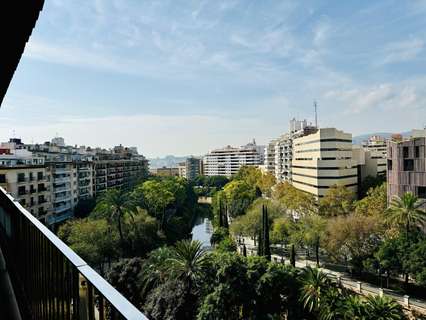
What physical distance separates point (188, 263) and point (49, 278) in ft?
45.3

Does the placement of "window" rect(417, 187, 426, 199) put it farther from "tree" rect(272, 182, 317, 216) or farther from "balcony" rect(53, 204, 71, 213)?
"balcony" rect(53, 204, 71, 213)

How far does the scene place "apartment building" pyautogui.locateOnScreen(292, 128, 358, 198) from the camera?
39.2 m

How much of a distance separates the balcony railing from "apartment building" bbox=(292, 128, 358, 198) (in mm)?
38190

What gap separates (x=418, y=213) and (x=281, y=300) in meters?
12.8

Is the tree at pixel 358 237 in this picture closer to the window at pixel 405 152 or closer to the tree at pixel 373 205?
the tree at pixel 373 205

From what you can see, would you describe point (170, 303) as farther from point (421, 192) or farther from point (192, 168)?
point (192, 168)

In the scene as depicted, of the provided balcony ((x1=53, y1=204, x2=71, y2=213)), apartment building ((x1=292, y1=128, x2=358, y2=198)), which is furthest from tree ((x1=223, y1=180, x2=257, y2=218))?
balcony ((x1=53, y1=204, x2=71, y2=213))

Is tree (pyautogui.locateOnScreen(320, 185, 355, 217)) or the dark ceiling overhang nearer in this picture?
the dark ceiling overhang

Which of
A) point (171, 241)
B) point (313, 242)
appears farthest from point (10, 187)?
point (313, 242)

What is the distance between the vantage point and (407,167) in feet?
86.4

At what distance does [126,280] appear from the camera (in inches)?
655

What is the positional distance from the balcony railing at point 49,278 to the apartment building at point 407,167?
27.8 meters

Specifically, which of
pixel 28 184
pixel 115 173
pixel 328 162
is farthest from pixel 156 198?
pixel 115 173

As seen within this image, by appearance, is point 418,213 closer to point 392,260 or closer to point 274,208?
point 392,260
